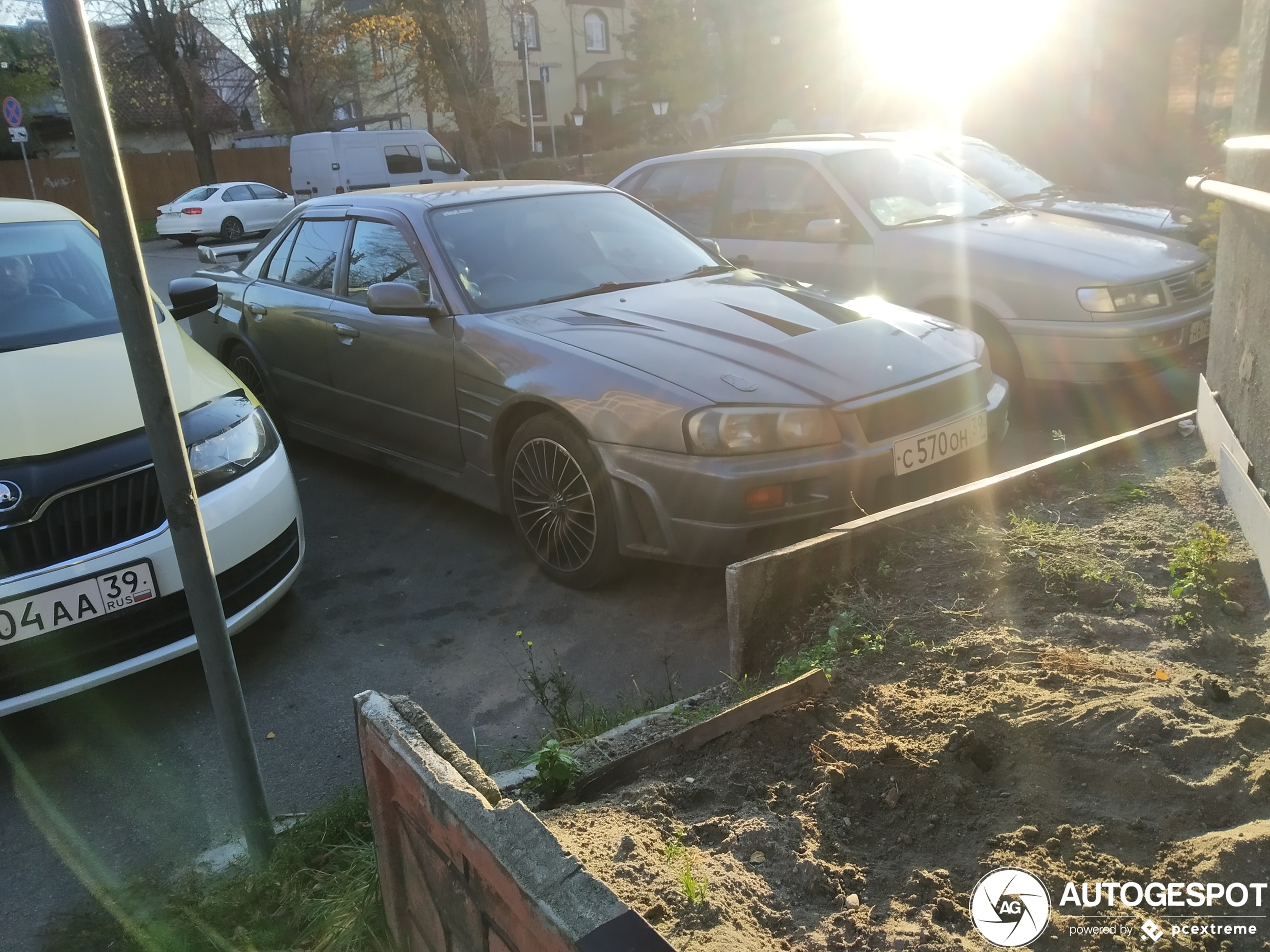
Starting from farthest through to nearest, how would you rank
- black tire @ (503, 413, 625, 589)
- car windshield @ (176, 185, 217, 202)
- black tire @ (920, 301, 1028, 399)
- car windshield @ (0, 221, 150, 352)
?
car windshield @ (176, 185, 217, 202)
black tire @ (920, 301, 1028, 399)
car windshield @ (0, 221, 150, 352)
black tire @ (503, 413, 625, 589)

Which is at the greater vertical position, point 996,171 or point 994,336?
point 996,171

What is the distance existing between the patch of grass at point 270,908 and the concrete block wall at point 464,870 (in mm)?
193

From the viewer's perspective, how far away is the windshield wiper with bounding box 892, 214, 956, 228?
20.5ft

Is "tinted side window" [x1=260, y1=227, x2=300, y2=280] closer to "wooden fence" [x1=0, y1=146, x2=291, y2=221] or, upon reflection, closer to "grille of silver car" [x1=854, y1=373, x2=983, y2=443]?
"grille of silver car" [x1=854, y1=373, x2=983, y2=443]

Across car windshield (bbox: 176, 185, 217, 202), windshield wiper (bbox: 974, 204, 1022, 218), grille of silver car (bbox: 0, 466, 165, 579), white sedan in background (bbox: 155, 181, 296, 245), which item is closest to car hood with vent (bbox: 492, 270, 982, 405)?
grille of silver car (bbox: 0, 466, 165, 579)

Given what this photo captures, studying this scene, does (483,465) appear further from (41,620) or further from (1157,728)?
(1157,728)

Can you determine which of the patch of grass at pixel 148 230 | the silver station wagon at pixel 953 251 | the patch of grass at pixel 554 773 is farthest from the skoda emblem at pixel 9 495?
the patch of grass at pixel 148 230

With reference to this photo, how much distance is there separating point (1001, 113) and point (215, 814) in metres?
20.6

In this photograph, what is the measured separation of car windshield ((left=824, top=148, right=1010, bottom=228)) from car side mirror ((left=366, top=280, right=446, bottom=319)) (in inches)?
122

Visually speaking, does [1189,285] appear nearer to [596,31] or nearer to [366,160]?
[366,160]

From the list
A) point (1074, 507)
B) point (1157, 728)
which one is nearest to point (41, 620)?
point (1157, 728)

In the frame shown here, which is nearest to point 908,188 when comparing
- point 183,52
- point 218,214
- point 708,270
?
point 708,270

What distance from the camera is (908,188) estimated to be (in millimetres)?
6605

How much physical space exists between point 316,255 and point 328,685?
2.88m
